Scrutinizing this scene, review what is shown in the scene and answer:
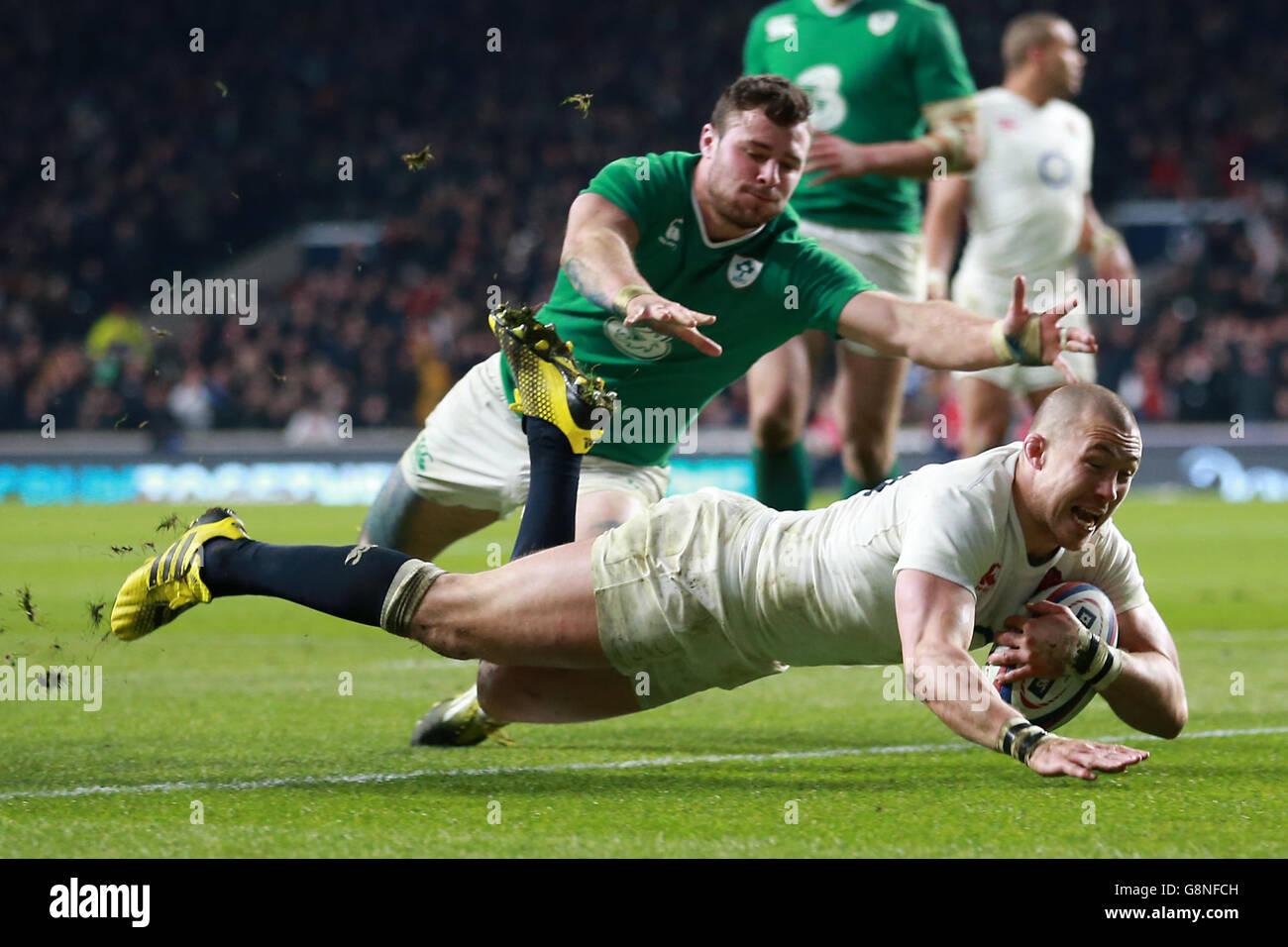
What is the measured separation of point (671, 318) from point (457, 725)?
162cm

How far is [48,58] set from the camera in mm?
29234

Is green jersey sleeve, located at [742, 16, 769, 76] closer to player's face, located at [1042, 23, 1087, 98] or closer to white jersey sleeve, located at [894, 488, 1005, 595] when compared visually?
player's face, located at [1042, 23, 1087, 98]

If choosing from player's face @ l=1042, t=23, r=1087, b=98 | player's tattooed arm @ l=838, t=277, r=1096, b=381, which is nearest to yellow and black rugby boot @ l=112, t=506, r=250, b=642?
player's tattooed arm @ l=838, t=277, r=1096, b=381

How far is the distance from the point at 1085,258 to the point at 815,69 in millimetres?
18515

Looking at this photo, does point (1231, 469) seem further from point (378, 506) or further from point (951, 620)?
point (951, 620)

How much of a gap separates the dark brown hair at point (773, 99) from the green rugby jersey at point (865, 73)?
110 inches

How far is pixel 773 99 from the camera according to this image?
530 cm

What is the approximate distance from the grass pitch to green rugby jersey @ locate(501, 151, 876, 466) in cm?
Result: 123

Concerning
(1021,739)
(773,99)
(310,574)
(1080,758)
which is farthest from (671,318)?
(1080,758)

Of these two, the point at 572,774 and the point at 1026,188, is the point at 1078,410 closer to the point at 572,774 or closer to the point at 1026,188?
the point at 572,774

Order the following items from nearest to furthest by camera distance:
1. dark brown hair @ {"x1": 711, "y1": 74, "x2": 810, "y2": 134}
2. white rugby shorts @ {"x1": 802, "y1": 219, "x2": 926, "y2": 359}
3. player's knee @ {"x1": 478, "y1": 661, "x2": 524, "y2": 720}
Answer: player's knee @ {"x1": 478, "y1": 661, "x2": 524, "y2": 720} < dark brown hair @ {"x1": 711, "y1": 74, "x2": 810, "y2": 134} < white rugby shorts @ {"x1": 802, "y1": 219, "x2": 926, "y2": 359}

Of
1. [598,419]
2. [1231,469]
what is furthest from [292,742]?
[1231,469]

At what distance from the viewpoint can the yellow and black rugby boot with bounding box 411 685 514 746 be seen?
549 centimetres

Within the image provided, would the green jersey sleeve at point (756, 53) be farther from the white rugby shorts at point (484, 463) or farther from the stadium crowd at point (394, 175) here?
the stadium crowd at point (394, 175)
